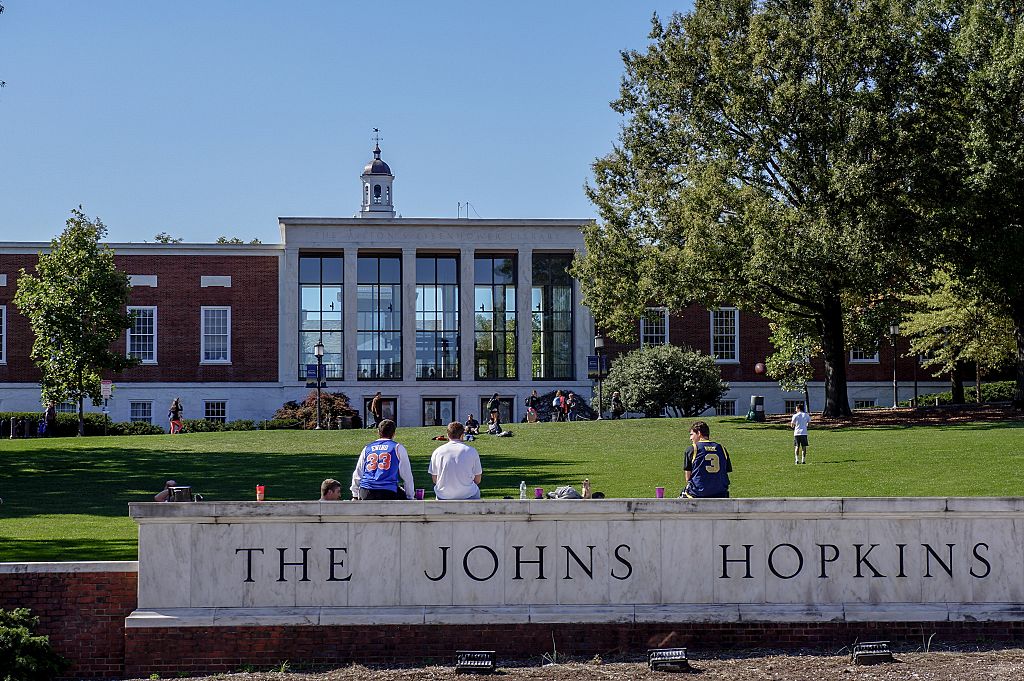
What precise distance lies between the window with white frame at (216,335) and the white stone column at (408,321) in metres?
8.15

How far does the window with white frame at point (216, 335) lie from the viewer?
58094 mm

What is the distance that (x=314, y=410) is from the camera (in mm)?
52062

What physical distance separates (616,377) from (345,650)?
36.8 m

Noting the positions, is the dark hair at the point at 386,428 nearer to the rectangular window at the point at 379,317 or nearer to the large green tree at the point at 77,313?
the large green tree at the point at 77,313

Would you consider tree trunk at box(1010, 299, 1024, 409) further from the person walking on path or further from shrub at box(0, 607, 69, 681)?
shrub at box(0, 607, 69, 681)

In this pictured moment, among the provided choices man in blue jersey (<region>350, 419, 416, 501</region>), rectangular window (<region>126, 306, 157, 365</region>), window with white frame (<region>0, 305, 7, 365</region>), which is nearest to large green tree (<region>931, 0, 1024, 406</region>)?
man in blue jersey (<region>350, 419, 416, 501</region>)

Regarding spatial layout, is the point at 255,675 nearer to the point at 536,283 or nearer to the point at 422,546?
the point at 422,546

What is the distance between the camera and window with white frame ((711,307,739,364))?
59219 mm

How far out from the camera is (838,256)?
3588cm

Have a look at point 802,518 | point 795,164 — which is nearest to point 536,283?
point 795,164

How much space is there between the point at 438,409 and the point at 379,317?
5249mm

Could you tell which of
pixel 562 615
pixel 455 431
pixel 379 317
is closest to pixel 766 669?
pixel 562 615

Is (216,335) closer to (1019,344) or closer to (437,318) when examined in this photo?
(437,318)

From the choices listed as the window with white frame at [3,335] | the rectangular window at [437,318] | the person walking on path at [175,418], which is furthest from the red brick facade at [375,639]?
the window with white frame at [3,335]
